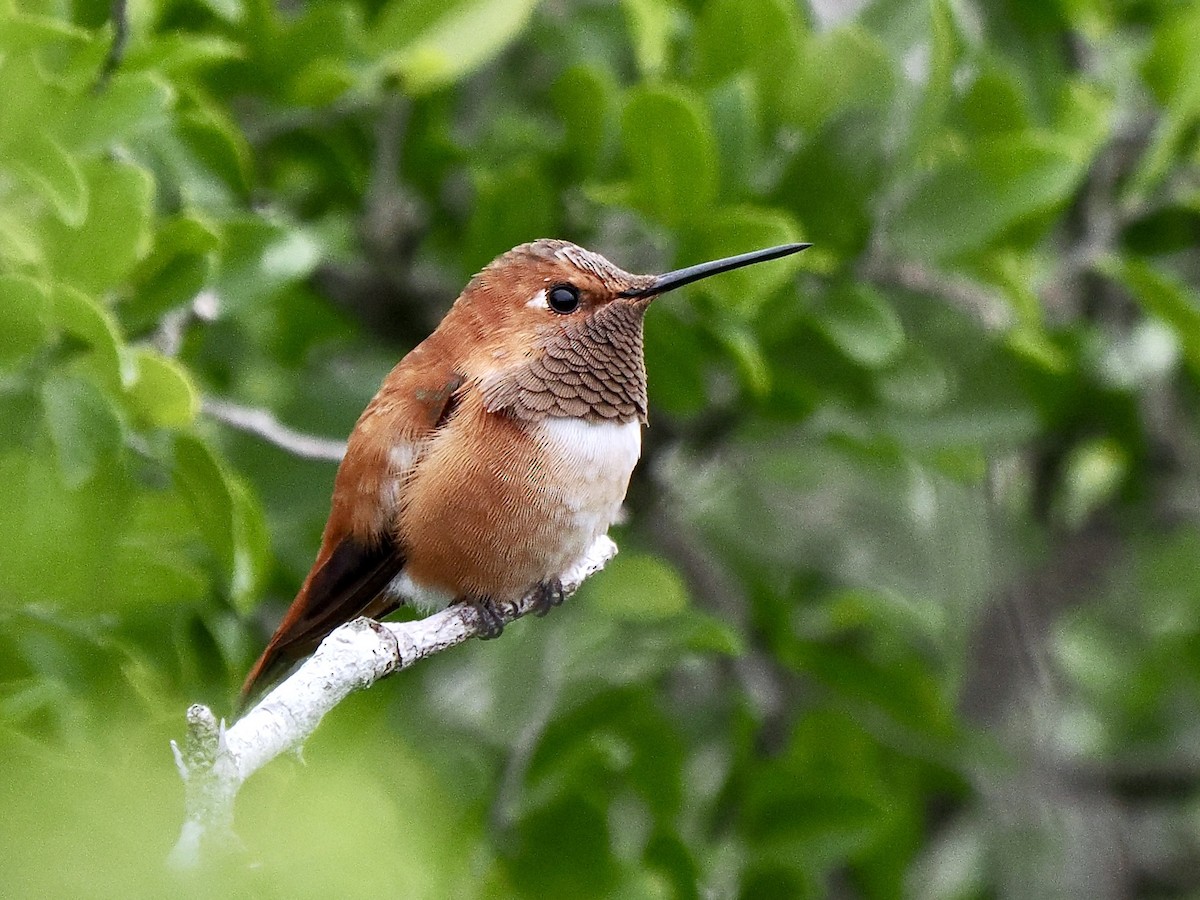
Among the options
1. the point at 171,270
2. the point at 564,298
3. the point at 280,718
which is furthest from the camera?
the point at 564,298

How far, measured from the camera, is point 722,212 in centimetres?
295

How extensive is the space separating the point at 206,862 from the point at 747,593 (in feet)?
10.5

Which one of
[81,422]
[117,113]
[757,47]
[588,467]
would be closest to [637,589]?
[588,467]

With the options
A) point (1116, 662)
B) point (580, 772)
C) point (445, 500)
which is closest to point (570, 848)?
point (580, 772)

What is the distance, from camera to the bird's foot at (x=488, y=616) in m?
2.70

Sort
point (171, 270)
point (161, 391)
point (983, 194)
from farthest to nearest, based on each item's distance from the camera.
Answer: point (983, 194) < point (171, 270) < point (161, 391)

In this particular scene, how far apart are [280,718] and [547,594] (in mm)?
1256

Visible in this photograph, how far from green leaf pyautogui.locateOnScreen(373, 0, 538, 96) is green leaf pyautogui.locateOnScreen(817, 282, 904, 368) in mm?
895

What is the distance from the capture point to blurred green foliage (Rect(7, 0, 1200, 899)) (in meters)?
2.38

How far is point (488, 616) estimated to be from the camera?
2721 mm

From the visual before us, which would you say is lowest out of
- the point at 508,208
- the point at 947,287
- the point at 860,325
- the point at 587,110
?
the point at 947,287

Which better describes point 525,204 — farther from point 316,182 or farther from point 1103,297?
point 1103,297

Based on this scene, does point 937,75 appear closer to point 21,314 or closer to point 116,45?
point 116,45

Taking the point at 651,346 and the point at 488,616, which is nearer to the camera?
the point at 488,616
